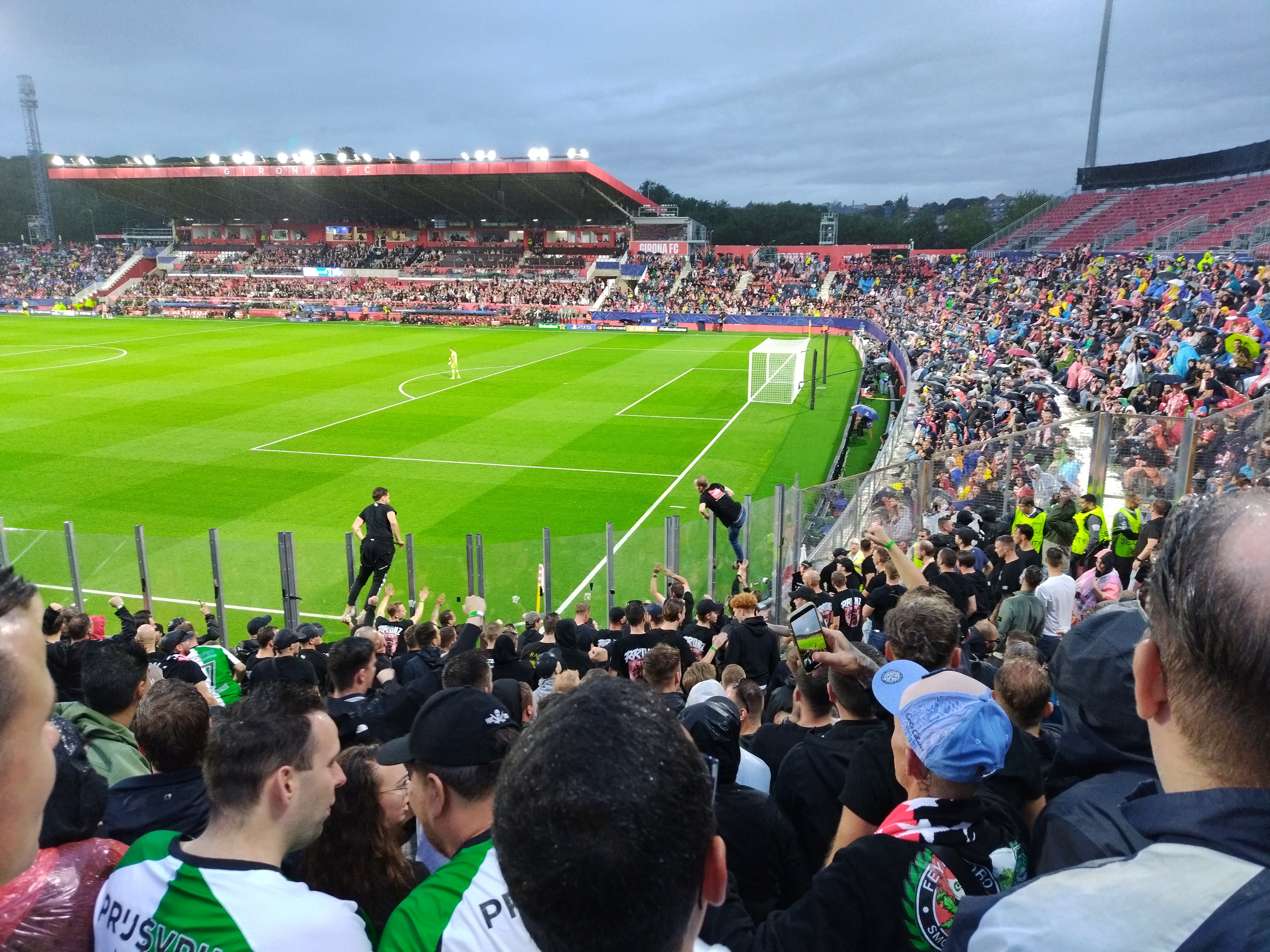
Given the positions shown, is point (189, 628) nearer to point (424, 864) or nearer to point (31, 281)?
point (424, 864)

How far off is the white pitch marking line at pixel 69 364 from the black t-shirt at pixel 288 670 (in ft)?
116

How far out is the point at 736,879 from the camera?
2.73 m

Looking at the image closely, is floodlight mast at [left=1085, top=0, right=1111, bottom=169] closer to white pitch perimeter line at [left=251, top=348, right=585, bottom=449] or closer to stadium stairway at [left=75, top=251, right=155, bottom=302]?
white pitch perimeter line at [left=251, top=348, right=585, bottom=449]

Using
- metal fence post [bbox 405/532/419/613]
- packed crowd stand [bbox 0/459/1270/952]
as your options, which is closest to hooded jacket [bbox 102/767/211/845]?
packed crowd stand [bbox 0/459/1270/952]

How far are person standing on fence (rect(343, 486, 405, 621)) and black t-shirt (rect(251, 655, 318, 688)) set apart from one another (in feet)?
18.6

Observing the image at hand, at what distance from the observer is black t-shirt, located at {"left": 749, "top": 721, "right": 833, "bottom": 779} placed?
12.4ft

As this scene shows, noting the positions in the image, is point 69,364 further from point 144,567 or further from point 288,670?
point 288,670

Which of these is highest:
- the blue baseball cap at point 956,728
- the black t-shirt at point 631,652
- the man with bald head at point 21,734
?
the man with bald head at point 21,734

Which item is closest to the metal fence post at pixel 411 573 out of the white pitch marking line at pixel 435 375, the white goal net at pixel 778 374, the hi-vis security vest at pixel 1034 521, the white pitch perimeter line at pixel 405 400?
the hi-vis security vest at pixel 1034 521

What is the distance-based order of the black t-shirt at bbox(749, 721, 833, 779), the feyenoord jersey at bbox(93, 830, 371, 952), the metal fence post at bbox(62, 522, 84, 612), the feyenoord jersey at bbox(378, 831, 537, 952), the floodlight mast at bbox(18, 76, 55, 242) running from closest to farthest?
the feyenoord jersey at bbox(378, 831, 537, 952) < the feyenoord jersey at bbox(93, 830, 371, 952) < the black t-shirt at bbox(749, 721, 833, 779) < the metal fence post at bbox(62, 522, 84, 612) < the floodlight mast at bbox(18, 76, 55, 242)

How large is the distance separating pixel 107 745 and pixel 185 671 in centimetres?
224

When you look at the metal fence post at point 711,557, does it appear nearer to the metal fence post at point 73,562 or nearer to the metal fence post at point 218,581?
the metal fence post at point 218,581

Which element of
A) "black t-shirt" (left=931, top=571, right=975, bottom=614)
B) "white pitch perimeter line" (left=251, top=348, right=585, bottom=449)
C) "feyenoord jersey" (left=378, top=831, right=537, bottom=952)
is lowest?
"white pitch perimeter line" (left=251, top=348, right=585, bottom=449)

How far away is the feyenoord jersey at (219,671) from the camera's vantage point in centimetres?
701
